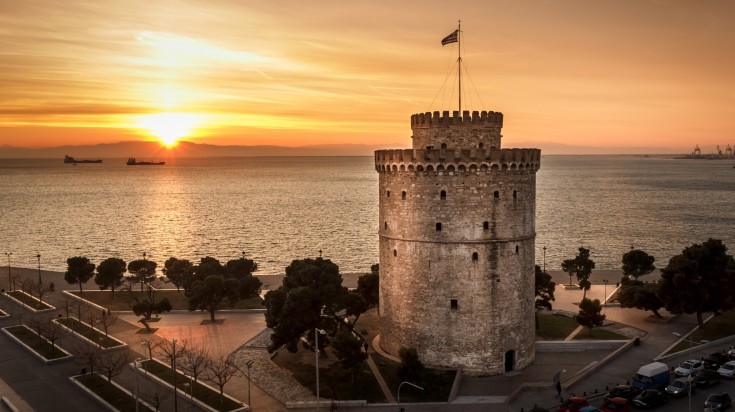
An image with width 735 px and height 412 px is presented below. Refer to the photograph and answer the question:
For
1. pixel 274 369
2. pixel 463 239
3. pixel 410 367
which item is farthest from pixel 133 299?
pixel 463 239

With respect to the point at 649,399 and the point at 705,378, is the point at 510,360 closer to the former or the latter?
the point at 649,399

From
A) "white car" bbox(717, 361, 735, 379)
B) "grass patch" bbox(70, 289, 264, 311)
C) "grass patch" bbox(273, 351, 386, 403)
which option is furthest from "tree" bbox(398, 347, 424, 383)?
"grass patch" bbox(70, 289, 264, 311)

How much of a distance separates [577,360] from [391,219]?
64.1ft

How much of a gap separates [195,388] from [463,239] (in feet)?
73.5

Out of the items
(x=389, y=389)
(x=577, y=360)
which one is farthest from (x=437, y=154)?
(x=577, y=360)

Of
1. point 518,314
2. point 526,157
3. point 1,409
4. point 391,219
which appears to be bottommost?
point 1,409

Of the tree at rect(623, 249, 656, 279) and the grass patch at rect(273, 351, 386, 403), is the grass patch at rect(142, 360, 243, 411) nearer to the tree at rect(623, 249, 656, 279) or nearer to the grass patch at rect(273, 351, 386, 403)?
the grass patch at rect(273, 351, 386, 403)

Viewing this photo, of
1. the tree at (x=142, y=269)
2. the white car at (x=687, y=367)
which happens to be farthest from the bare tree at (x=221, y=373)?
the white car at (x=687, y=367)

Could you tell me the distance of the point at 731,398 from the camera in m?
38.7

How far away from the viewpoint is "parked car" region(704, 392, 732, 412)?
118 feet

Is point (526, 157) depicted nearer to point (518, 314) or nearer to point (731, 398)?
point (518, 314)

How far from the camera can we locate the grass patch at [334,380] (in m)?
40.5

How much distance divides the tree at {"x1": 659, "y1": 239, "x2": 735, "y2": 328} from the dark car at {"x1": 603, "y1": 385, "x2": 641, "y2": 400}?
1754 centimetres

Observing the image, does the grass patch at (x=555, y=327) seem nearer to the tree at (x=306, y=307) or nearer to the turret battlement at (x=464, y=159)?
the turret battlement at (x=464, y=159)
